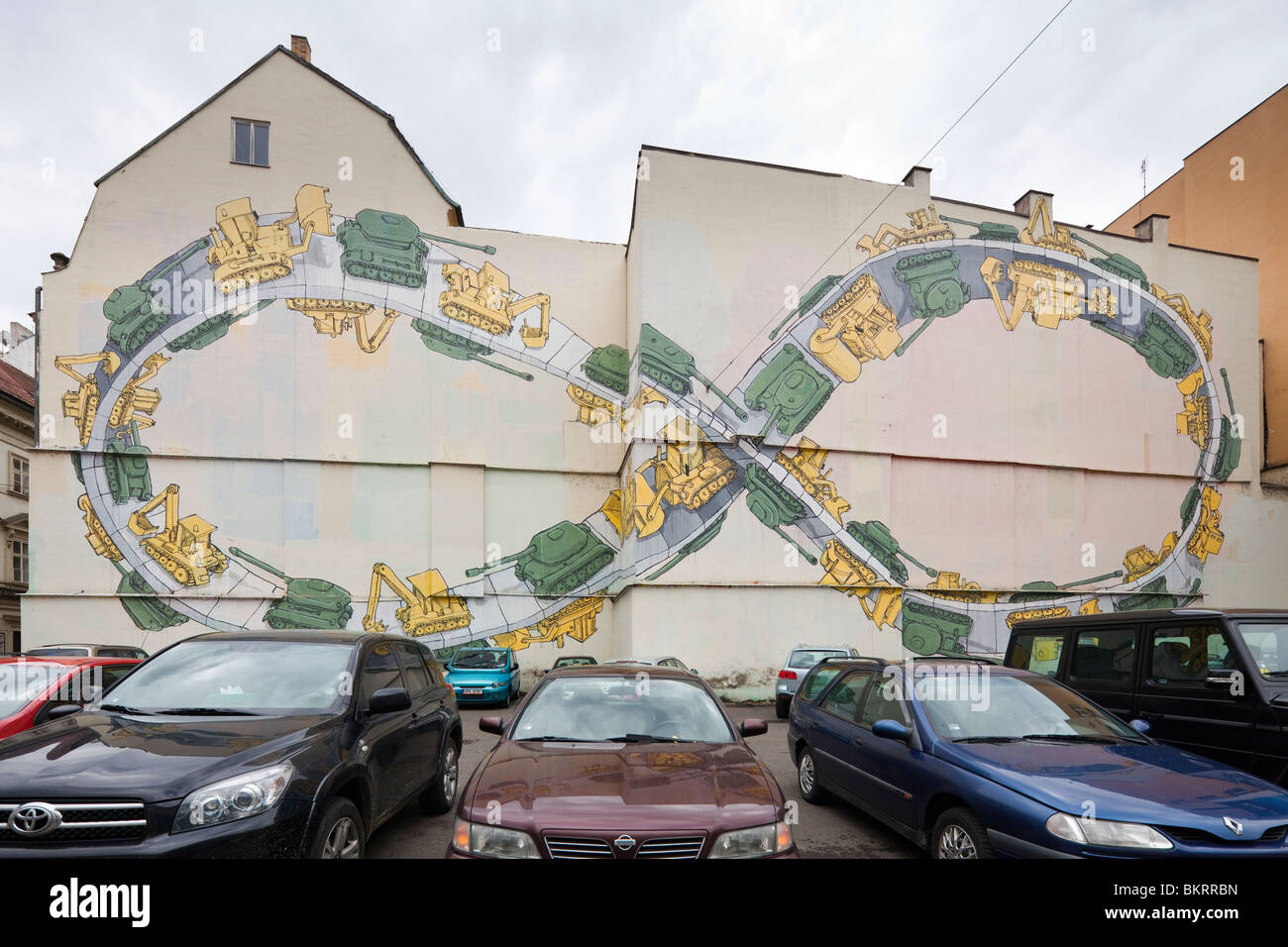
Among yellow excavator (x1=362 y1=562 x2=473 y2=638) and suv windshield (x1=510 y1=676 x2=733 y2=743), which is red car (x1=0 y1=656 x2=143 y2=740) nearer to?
suv windshield (x1=510 y1=676 x2=733 y2=743)

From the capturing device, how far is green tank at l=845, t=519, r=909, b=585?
20.9 m

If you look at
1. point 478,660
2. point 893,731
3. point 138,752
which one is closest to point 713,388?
point 478,660

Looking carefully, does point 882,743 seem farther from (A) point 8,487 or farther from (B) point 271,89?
(A) point 8,487

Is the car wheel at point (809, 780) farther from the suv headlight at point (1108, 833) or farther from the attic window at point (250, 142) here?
the attic window at point (250, 142)

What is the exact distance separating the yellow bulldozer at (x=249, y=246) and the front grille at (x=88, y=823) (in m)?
20.7

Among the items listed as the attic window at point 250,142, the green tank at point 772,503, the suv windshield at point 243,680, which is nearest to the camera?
the suv windshield at point 243,680

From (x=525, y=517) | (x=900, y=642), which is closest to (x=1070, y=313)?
(x=900, y=642)

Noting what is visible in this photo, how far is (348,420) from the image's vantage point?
69.9ft

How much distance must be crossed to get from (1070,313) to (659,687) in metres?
23.1

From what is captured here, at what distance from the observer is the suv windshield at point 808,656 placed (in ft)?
52.2

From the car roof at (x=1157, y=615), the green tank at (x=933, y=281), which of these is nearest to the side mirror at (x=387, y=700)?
the car roof at (x=1157, y=615)

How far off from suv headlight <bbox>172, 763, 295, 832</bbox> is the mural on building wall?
51.1 ft

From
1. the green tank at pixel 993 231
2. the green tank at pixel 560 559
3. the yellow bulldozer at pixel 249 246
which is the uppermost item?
the green tank at pixel 993 231

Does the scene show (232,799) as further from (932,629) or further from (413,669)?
(932,629)
